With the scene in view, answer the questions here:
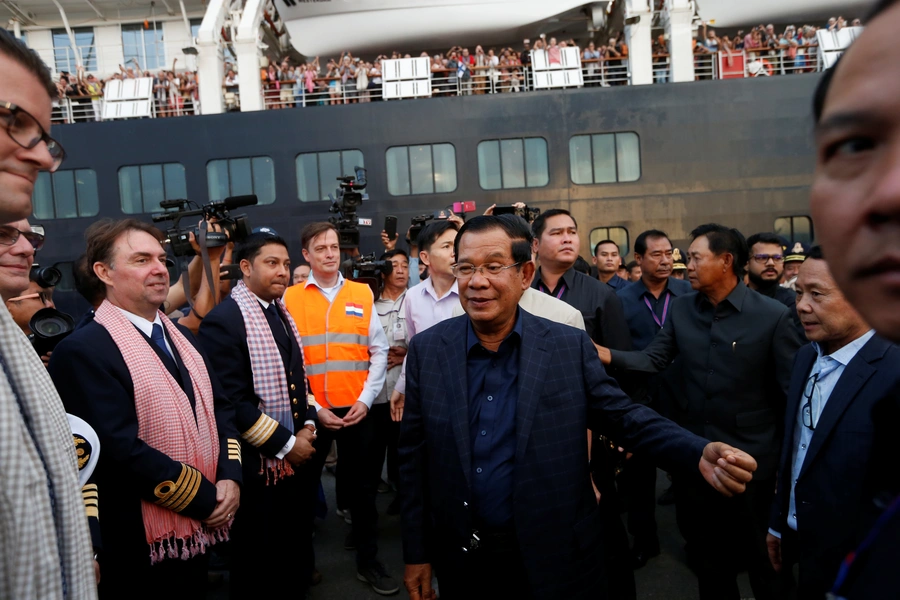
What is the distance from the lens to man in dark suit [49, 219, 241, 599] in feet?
6.77

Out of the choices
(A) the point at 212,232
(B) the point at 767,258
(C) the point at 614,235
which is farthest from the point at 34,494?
(C) the point at 614,235

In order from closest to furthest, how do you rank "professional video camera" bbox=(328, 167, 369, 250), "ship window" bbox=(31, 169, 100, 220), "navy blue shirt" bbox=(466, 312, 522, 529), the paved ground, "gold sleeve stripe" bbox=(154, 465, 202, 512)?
1. "navy blue shirt" bbox=(466, 312, 522, 529)
2. "gold sleeve stripe" bbox=(154, 465, 202, 512)
3. the paved ground
4. "professional video camera" bbox=(328, 167, 369, 250)
5. "ship window" bbox=(31, 169, 100, 220)

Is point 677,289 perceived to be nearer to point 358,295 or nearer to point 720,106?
point 358,295

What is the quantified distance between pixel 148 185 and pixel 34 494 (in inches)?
504

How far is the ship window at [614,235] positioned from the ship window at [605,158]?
1.04 m

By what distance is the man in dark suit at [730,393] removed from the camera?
2.71 m

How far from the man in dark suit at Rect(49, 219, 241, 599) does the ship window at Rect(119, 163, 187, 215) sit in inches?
425

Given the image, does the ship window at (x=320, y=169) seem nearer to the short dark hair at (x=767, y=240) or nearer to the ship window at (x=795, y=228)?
the short dark hair at (x=767, y=240)

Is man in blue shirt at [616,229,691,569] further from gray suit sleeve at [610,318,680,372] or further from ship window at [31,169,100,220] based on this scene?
ship window at [31,169,100,220]

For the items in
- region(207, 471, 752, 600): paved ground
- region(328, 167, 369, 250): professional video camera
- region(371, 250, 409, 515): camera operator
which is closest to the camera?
region(207, 471, 752, 600): paved ground

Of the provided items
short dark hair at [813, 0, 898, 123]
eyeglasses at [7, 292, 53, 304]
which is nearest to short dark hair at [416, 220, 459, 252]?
eyeglasses at [7, 292, 53, 304]

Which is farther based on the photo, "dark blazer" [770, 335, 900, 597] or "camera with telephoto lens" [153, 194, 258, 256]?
"camera with telephoto lens" [153, 194, 258, 256]

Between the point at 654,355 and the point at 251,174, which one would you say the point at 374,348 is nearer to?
the point at 654,355

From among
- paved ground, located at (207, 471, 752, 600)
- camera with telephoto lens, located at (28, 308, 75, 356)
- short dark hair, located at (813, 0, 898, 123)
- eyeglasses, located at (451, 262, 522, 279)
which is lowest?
paved ground, located at (207, 471, 752, 600)
